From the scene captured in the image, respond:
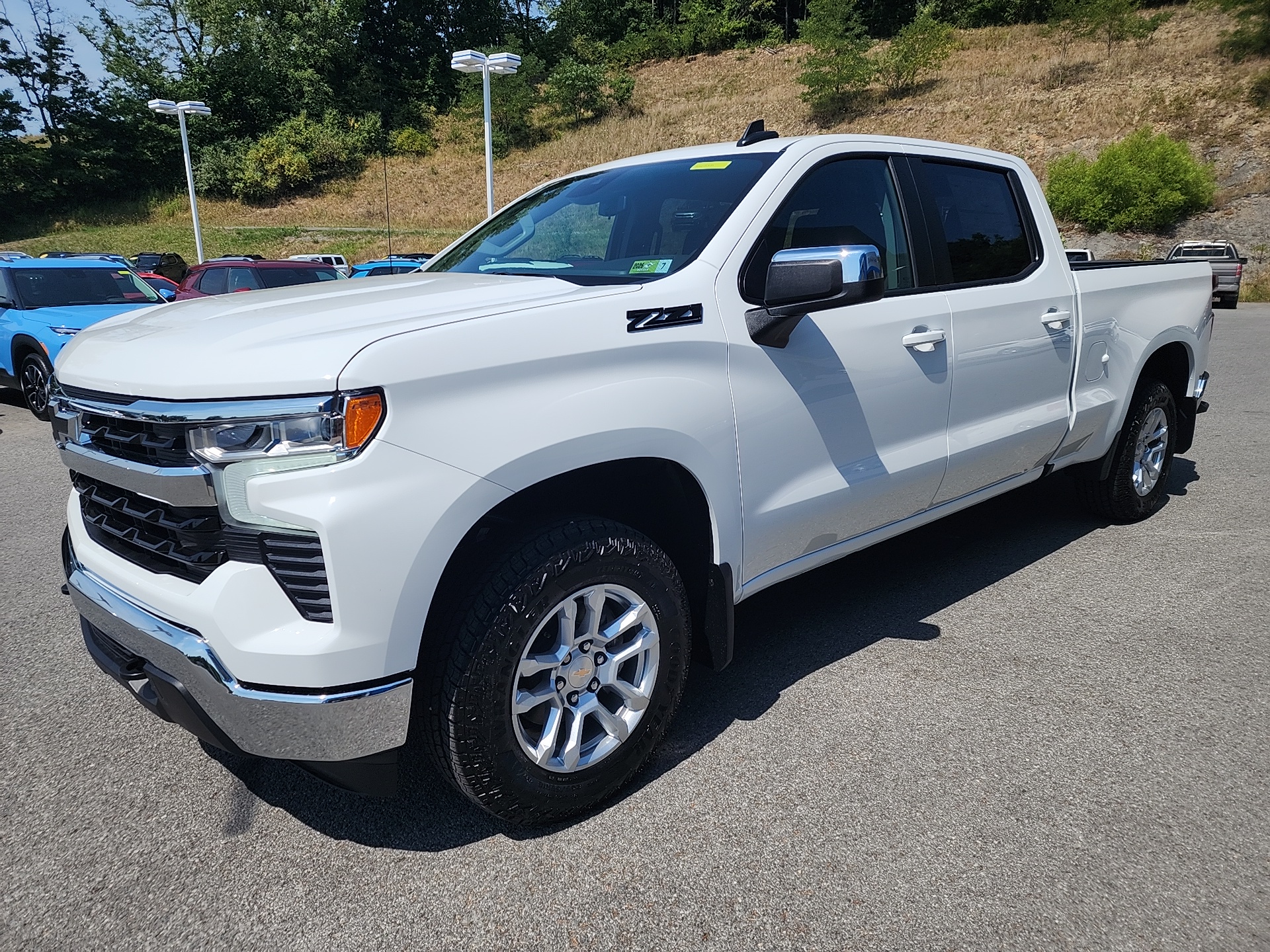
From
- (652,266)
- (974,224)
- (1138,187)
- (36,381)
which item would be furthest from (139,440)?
(1138,187)

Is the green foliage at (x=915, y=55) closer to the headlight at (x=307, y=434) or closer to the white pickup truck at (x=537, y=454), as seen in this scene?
the white pickup truck at (x=537, y=454)

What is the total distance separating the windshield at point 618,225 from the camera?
9.37 ft

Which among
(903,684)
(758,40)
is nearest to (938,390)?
(903,684)

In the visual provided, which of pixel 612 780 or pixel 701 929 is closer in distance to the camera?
pixel 701 929

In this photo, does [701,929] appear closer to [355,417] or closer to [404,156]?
[355,417]

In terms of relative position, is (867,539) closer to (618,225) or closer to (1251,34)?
(618,225)

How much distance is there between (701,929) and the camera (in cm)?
210

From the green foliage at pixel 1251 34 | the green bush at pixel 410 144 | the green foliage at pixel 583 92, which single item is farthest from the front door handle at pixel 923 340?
the green bush at pixel 410 144

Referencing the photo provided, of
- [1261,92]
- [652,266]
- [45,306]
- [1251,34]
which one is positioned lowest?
[45,306]

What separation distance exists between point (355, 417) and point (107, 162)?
183ft

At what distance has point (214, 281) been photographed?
12828 mm

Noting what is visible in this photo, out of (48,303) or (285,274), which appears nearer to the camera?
(48,303)

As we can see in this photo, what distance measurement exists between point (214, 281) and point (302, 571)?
12552mm

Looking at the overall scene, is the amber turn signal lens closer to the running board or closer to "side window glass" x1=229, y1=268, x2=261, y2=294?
the running board
